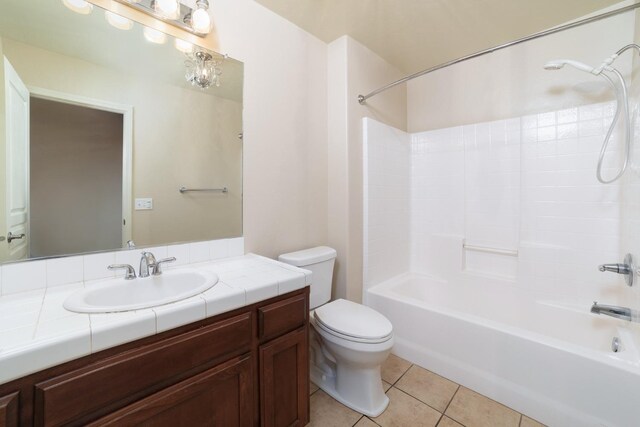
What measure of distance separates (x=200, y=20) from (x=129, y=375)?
157 centimetres

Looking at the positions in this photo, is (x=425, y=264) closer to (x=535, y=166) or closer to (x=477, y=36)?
(x=535, y=166)

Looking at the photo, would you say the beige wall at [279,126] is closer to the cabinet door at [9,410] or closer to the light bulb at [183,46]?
the light bulb at [183,46]

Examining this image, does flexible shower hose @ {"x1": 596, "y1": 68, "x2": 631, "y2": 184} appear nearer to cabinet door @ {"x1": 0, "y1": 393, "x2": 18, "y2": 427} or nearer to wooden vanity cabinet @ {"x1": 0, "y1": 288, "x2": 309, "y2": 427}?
wooden vanity cabinet @ {"x1": 0, "y1": 288, "x2": 309, "y2": 427}

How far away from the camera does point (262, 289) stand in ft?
3.46

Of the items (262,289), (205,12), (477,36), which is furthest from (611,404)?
(205,12)

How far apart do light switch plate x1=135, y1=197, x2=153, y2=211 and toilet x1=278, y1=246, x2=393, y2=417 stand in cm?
76

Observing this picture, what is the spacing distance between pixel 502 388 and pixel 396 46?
247 centimetres

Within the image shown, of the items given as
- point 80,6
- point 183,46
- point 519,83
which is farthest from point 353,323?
point 519,83

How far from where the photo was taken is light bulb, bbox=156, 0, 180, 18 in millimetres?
1273

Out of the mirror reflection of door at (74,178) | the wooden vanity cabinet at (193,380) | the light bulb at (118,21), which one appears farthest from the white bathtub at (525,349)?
the light bulb at (118,21)

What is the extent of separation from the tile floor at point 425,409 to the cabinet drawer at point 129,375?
0.86m

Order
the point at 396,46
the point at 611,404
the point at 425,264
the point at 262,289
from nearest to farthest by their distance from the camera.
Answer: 1. the point at 262,289
2. the point at 611,404
3. the point at 396,46
4. the point at 425,264

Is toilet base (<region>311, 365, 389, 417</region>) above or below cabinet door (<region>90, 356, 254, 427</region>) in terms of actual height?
below

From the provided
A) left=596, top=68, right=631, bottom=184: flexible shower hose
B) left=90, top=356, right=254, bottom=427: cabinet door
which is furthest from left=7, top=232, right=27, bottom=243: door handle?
left=596, top=68, right=631, bottom=184: flexible shower hose
